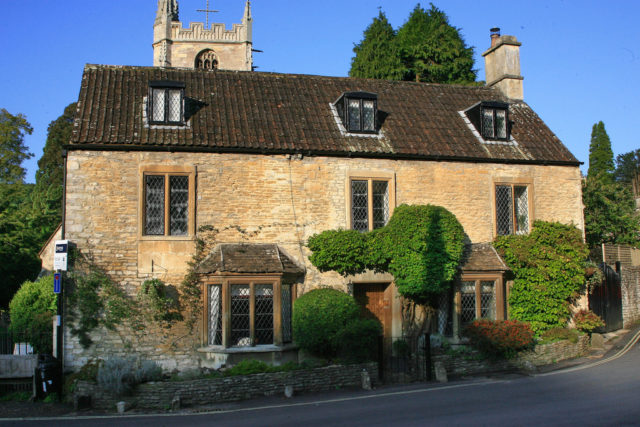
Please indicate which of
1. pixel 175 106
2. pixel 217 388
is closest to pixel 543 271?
pixel 217 388

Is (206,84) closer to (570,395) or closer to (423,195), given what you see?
(423,195)

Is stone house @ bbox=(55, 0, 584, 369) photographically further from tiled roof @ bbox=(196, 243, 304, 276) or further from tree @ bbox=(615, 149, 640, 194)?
tree @ bbox=(615, 149, 640, 194)

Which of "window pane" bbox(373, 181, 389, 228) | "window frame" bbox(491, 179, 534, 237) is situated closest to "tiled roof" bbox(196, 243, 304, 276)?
"window pane" bbox(373, 181, 389, 228)

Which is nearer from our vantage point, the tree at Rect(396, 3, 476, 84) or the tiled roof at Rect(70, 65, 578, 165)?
the tiled roof at Rect(70, 65, 578, 165)

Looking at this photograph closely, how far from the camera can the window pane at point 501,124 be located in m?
20.2

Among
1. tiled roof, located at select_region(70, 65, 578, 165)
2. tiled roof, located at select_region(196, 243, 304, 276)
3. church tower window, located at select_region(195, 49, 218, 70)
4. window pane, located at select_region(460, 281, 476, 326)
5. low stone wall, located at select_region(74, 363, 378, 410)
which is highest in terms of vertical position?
church tower window, located at select_region(195, 49, 218, 70)

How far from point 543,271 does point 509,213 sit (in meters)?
2.24

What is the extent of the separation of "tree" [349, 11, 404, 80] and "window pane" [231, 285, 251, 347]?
24.9 m

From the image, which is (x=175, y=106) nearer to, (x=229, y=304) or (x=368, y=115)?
(x=368, y=115)

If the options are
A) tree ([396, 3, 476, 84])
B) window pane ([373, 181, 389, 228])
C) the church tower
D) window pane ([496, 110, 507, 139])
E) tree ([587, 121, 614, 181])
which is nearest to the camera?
window pane ([373, 181, 389, 228])

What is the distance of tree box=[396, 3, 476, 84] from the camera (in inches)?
1455

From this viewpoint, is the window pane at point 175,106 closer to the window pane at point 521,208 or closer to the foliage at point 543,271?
the foliage at point 543,271

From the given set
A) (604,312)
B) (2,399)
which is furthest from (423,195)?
(2,399)

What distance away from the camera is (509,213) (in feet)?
63.6
